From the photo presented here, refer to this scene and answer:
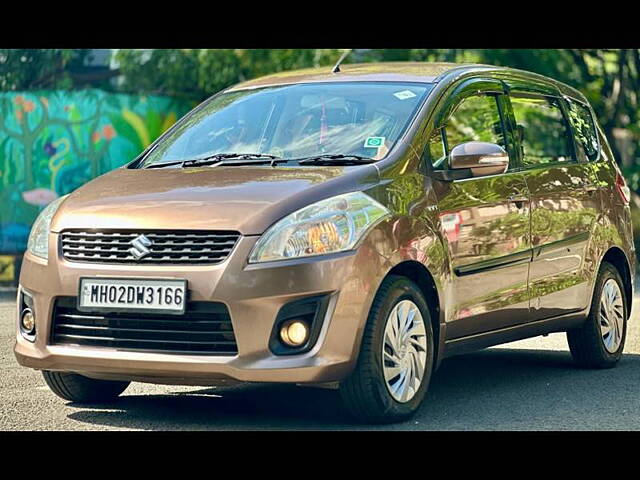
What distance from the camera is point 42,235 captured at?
6.80 m

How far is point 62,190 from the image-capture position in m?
17.1

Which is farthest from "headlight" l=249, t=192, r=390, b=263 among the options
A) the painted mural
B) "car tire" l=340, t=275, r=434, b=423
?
the painted mural

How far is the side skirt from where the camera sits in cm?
732

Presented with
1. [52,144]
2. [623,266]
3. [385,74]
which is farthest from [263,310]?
[52,144]

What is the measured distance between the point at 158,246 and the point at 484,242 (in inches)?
77.7

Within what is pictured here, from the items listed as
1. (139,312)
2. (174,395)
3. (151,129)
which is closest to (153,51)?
(151,129)

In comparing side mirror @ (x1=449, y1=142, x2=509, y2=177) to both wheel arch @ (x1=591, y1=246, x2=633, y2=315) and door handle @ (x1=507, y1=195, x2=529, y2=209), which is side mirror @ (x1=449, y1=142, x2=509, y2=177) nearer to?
door handle @ (x1=507, y1=195, x2=529, y2=209)

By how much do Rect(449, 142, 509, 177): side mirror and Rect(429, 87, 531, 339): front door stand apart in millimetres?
98

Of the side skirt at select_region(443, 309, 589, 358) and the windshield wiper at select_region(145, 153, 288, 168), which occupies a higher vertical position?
the windshield wiper at select_region(145, 153, 288, 168)

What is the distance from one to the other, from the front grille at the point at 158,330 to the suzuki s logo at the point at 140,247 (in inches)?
10.6

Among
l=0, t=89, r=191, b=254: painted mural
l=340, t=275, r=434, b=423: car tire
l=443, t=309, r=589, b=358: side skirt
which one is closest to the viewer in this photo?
l=340, t=275, r=434, b=423: car tire

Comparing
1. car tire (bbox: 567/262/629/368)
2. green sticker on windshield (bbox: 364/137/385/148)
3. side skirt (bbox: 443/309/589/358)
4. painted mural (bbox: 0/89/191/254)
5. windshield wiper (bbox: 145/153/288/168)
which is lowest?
painted mural (bbox: 0/89/191/254)

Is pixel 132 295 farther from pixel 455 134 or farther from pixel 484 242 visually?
pixel 455 134

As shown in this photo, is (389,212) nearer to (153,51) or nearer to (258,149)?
(258,149)
